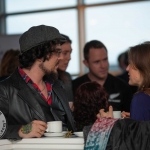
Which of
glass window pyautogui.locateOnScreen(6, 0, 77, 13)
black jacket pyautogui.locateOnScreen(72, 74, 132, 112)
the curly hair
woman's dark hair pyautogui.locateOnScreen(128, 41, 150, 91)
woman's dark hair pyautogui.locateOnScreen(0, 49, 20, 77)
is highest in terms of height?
glass window pyautogui.locateOnScreen(6, 0, 77, 13)

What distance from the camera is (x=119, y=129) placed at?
6.88 ft

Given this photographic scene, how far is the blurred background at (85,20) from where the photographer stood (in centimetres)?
780

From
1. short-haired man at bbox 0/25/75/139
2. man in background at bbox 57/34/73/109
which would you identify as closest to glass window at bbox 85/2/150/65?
man in background at bbox 57/34/73/109

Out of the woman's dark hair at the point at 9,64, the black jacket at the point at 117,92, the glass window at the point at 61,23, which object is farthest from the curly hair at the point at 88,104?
the glass window at the point at 61,23

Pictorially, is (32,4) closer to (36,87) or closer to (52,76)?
(52,76)

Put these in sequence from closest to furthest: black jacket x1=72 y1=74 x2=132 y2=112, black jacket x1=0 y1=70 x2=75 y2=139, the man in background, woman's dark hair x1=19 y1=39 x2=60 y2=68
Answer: black jacket x1=0 y1=70 x2=75 y2=139 → woman's dark hair x1=19 y1=39 x2=60 y2=68 → the man in background → black jacket x1=72 y1=74 x2=132 y2=112

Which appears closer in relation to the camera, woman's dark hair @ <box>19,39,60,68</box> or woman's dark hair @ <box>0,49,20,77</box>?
woman's dark hair @ <box>19,39,60,68</box>

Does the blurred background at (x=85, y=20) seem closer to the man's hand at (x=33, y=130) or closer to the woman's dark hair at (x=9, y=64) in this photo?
the woman's dark hair at (x=9, y=64)

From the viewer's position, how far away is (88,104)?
10.1ft

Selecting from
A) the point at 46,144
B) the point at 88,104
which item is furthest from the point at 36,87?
the point at 46,144

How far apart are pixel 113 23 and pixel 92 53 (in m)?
3.48

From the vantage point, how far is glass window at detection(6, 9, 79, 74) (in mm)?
8188

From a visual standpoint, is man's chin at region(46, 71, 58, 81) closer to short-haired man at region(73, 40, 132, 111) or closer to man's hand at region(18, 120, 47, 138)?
man's hand at region(18, 120, 47, 138)

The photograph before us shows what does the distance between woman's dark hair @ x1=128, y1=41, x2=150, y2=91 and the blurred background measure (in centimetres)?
530
